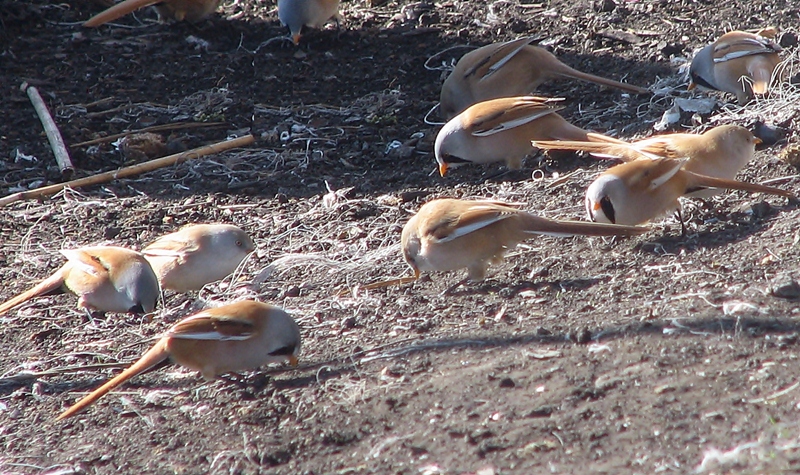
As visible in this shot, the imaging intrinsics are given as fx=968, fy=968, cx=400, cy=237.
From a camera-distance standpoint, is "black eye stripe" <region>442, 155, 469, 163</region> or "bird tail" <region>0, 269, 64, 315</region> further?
"black eye stripe" <region>442, 155, 469, 163</region>

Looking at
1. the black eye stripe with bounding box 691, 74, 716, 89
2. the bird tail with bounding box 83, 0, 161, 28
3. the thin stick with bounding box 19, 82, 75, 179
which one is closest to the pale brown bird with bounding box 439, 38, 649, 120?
the black eye stripe with bounding box 691, 74, 716, 89

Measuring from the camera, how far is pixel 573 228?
4.98 m

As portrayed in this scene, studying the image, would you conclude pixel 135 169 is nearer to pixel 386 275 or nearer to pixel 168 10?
pixel 386 275

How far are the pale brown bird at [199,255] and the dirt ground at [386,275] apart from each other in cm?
12

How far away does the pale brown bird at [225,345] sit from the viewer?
436cm

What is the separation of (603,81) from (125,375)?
177 inches

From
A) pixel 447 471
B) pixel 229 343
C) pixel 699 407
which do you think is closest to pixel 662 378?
pixel 699 407

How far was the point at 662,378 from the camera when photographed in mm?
3643

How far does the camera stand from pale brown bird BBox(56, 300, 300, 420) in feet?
14.3

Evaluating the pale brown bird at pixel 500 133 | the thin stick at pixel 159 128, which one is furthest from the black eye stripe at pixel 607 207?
the thin stick at pixel 159 128

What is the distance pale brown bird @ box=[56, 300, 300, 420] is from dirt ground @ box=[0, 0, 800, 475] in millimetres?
127


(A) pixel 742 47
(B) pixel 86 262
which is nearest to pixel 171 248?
(B) pixel 86 262

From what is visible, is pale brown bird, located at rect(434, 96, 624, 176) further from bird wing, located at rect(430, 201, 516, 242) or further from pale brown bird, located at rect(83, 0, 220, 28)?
pale brown bird, located at rect(83, 0, 220, 28)

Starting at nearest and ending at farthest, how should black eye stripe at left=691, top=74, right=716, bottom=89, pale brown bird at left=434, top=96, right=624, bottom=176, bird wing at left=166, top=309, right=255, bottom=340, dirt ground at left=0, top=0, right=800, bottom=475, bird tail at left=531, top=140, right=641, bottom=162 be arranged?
dirt ground at left=0, top=0, right=800, bottom=475 → bird wing at left=166, top=309, right=255, bottom=340 → bird tail at left=531, top=140, right=641, bottom=162 → pale brown bird at left=434, top=96, right=624, bottom=176 → black eye stripe at left=691, top=74, right=716, bottom=89
